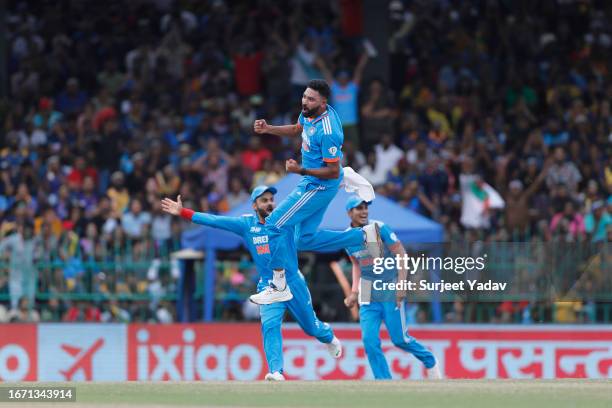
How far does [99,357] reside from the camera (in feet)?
62.8

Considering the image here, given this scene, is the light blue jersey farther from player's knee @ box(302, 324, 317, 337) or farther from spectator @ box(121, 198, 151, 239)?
spectator @ box(121, 198, 151, 239)

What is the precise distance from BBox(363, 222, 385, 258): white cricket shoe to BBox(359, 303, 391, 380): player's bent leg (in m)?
0.58

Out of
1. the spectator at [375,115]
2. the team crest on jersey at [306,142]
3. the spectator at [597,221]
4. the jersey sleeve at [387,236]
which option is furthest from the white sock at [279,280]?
the spectator at [375,115]

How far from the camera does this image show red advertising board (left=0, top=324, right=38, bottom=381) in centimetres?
1911

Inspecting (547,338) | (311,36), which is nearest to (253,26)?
(311,36)

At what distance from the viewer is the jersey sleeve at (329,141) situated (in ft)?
45.5

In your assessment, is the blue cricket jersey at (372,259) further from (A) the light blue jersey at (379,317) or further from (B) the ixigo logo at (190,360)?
(B) the ixigo logo at (190,360)

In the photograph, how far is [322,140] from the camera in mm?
13914

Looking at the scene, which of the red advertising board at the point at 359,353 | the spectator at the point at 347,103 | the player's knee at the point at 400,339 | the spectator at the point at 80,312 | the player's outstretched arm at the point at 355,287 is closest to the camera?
the player's outstretched arm at the point at 355,287

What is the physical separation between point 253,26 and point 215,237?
731 cm

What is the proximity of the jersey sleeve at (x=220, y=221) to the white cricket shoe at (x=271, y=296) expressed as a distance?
27.8 inches

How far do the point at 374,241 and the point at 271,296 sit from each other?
130 centimetres

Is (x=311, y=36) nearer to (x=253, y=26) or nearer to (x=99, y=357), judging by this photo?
(x=253, y=26)

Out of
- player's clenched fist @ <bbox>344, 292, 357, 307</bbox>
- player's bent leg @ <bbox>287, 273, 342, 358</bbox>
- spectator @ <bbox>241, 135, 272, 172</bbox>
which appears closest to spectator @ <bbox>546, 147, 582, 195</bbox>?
spectator @ <bbox>241, 135, 272, 172</bbox>
